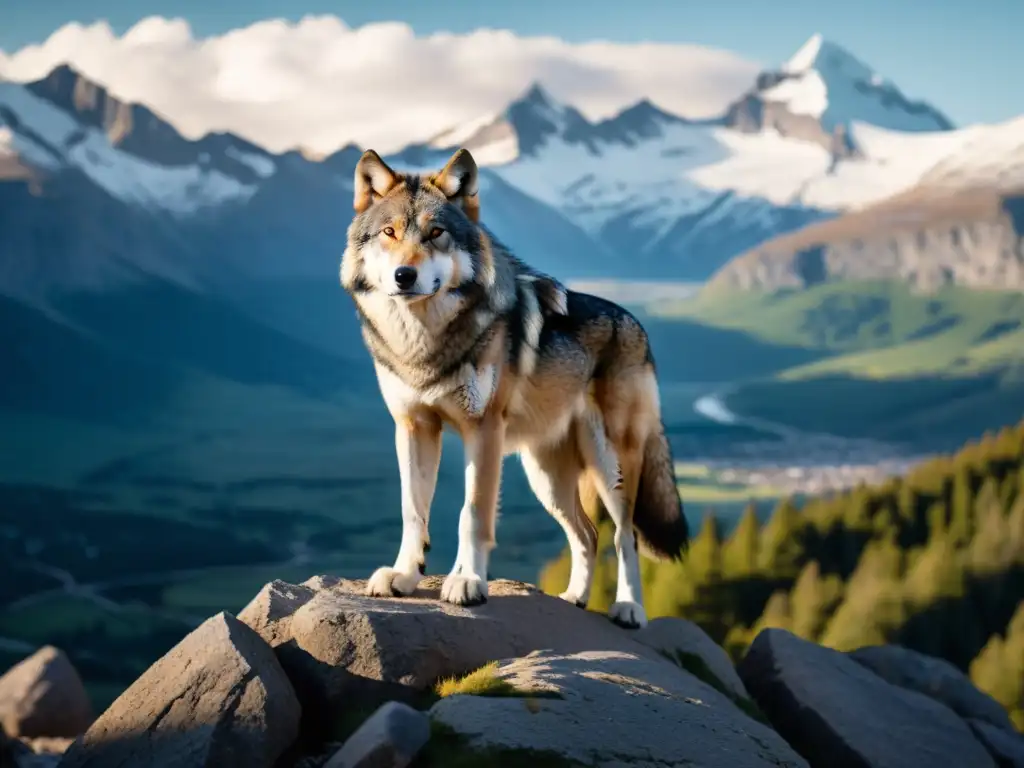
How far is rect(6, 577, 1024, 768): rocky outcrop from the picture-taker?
8562 mm

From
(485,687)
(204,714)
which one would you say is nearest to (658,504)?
(485,687)

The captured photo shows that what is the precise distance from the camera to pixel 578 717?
351 inches

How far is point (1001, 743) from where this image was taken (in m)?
14.0

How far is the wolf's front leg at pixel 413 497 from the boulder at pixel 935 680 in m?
8.08

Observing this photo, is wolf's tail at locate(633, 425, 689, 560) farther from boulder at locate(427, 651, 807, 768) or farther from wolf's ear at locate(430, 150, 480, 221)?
wolf's ear at locate(430, 150, 480, 221)

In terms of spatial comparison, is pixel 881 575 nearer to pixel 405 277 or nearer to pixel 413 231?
pixel 413 231

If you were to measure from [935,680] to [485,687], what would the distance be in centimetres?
932

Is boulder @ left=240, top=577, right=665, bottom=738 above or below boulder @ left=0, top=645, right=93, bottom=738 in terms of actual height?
above

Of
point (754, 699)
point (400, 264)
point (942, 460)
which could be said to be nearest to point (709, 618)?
point (942, 460)

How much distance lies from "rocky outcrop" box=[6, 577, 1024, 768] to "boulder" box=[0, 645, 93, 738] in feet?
40.5

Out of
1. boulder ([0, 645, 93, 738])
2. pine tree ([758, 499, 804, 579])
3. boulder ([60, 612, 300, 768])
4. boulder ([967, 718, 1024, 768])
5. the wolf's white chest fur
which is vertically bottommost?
pine tree ([758, 499, 804, 579])

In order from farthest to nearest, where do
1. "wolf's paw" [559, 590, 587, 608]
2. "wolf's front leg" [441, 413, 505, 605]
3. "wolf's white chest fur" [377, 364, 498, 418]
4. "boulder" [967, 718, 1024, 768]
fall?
1. "boulder" [967, 718, 1024, 768]
2. "wolf's paw" [559, 590, 587, 608]
3. "wolf's front leg" [441, 413, 505, 605]
4. "wolf's white chest fur" [377, 364, 498, 418]

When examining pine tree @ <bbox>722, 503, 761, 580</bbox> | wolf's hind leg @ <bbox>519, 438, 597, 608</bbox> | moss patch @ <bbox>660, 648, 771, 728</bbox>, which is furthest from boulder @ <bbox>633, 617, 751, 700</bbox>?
pine tree @ <bbox>722, 503, 761, 580</bbox>

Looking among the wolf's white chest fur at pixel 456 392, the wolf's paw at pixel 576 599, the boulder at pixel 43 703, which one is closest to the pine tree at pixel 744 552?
the boulder at pixel 43 703
